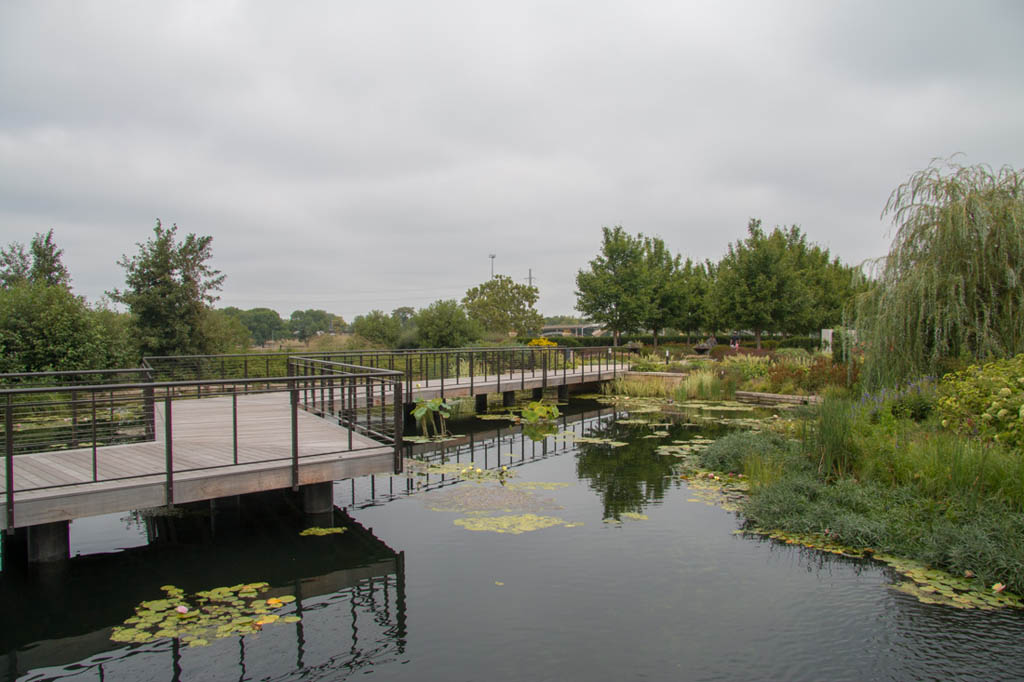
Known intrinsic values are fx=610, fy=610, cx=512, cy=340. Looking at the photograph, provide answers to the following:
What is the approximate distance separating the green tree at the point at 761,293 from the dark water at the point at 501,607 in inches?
1066

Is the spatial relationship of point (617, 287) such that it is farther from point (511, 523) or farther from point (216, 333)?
point (511, 523)

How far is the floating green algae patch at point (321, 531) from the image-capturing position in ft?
22.6

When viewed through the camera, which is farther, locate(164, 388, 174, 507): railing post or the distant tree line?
the distant tree line

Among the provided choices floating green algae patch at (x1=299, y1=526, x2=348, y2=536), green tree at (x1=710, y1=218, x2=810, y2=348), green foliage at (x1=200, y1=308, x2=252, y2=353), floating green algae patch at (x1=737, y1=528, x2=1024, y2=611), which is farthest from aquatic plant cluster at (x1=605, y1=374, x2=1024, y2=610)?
green tree at (x1=710, y1=218, x2=810, y2=348)

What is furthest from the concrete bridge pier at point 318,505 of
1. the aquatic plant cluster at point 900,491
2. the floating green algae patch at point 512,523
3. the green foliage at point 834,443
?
the green foliage at point 834,443

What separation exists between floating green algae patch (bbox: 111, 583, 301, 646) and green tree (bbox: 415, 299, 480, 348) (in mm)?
22206

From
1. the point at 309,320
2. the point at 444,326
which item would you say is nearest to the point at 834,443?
the point at 444,326

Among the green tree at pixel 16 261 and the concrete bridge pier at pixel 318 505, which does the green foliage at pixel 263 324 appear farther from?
the concrete bridge pier at pixel 318 505

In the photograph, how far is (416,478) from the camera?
9352 millimetres

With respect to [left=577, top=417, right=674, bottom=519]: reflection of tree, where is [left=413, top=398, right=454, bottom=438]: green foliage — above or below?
above

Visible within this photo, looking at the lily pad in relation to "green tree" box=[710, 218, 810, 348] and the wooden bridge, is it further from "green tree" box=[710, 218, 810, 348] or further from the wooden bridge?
"green tree" box=[710, 218, 810, 348]

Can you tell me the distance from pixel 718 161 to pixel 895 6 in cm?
931

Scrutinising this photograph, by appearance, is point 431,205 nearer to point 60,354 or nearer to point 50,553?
point 60,354

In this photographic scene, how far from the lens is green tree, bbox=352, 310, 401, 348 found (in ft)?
97.1
